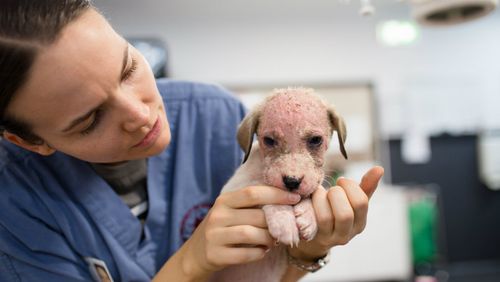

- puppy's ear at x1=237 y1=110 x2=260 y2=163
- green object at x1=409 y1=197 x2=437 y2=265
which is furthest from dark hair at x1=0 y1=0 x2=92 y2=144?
green object at x1=409 y1=197 x2=437 y2=265

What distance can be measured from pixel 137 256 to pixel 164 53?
10.9 feet

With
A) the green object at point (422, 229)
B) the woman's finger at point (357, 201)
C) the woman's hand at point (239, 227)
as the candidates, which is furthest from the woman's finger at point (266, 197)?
the green object at point (422, 229)

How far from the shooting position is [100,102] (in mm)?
832

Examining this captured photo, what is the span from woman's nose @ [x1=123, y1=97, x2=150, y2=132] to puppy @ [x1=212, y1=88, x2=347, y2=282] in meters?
0.21

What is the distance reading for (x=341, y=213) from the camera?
769mm

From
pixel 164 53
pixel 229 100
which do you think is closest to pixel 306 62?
pixel 164 53

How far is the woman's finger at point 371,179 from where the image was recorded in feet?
2.70

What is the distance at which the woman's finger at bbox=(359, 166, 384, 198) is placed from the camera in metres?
0.82

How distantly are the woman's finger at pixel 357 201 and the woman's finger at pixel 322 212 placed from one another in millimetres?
47

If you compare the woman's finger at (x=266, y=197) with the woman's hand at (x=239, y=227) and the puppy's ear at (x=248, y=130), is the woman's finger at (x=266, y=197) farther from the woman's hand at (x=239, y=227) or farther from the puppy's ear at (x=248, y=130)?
the puppy's ear at (x=248, y=130)

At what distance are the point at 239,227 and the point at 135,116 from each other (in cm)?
31

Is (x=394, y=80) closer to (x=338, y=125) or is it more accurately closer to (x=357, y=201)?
(x=338, y=125)

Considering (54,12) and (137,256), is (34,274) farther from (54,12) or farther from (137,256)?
(54,12)

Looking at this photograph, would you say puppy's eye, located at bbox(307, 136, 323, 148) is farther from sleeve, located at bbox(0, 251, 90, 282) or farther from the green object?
the green object
